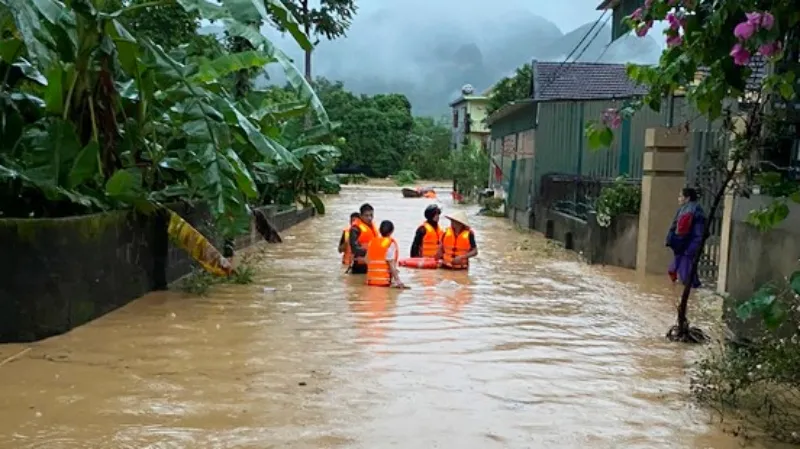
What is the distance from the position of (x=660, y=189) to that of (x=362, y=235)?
180 inches

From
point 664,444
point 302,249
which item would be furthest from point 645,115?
point 664,444

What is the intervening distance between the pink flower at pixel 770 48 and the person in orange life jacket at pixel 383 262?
6564 millimetres

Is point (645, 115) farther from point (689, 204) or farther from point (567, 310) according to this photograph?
point (567, 310)

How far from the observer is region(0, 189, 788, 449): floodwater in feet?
15.9

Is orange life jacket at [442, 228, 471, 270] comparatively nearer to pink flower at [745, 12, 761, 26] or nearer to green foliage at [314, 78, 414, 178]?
pink flower at [745, 12, 761, 26]

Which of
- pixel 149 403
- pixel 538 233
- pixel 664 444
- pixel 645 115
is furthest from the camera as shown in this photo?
A: pixel 538 233

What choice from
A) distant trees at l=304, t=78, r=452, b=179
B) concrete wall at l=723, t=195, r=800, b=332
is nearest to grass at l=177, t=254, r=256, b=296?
concrete wall at l=723, t=195, r=800, b=332

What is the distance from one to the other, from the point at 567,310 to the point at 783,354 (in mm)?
4560

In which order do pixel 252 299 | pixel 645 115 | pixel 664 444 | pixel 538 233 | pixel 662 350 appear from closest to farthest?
pixel 664 444 → pixel 662 350 → pixel 252 299 → pixel 645 115 → pixel 538 233

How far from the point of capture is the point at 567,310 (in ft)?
31.3

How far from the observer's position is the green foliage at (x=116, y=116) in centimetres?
736

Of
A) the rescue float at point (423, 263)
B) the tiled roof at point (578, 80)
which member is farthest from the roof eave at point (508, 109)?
the rescue float at point (423, 263)

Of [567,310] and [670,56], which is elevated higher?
[670,56]

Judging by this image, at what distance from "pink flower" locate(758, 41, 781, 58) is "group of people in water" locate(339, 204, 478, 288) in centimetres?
642
